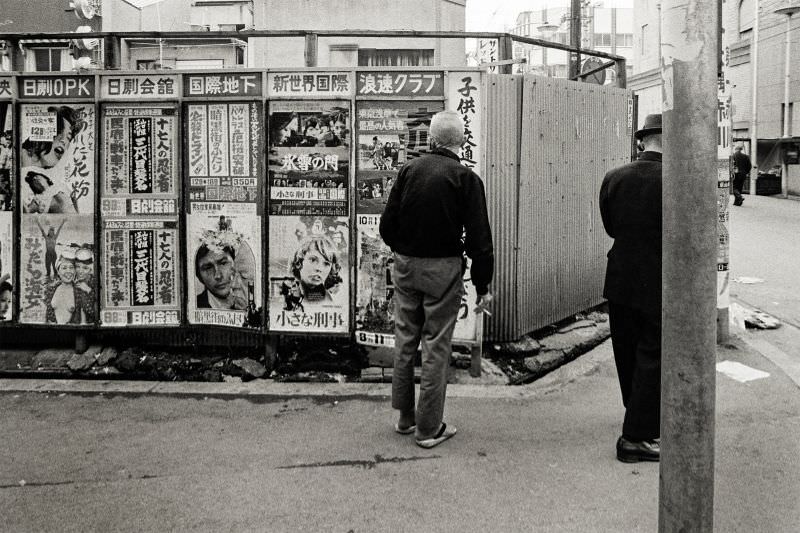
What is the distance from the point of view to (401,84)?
5773 mm

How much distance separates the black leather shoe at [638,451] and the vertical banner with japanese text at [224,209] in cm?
300

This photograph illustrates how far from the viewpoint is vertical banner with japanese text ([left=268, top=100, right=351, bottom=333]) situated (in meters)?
5.86

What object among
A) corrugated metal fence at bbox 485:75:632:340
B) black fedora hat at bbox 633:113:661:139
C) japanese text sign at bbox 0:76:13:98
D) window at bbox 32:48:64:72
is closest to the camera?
black fedora hat at bbox 633:113:661:139

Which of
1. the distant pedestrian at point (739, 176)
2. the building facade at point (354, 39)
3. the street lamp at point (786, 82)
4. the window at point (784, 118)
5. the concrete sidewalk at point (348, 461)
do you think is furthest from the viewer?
the window at point (784, 118)

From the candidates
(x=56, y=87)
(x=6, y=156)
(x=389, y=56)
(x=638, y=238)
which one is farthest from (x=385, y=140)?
(x=389, y=56)

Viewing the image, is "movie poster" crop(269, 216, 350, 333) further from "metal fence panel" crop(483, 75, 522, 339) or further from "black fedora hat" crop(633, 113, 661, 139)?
"black fedora hat" crop(633, 113, 661, 139)

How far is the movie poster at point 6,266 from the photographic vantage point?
6.16m

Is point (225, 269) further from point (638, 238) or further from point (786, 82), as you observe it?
point (786, 82)

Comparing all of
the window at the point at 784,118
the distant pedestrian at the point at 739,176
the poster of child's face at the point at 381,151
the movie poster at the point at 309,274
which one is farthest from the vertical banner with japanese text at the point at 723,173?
the window at the point at 784,118

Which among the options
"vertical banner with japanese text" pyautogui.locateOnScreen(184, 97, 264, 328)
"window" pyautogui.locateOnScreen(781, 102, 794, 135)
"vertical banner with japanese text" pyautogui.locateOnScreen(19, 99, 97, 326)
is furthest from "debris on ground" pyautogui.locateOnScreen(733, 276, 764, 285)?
"window" pyautogui.locateOnScreen(781, 102, 794, 135)

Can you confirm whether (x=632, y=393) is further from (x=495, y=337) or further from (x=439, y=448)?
(x=495, y=337)

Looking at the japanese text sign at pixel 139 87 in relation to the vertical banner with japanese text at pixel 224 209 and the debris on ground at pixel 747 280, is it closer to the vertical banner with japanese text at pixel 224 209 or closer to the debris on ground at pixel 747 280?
the vertical banner with japanese text at pixel 224 209

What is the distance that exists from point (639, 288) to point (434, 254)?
46.3 inches

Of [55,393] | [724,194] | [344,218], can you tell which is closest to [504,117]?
[344,218]
